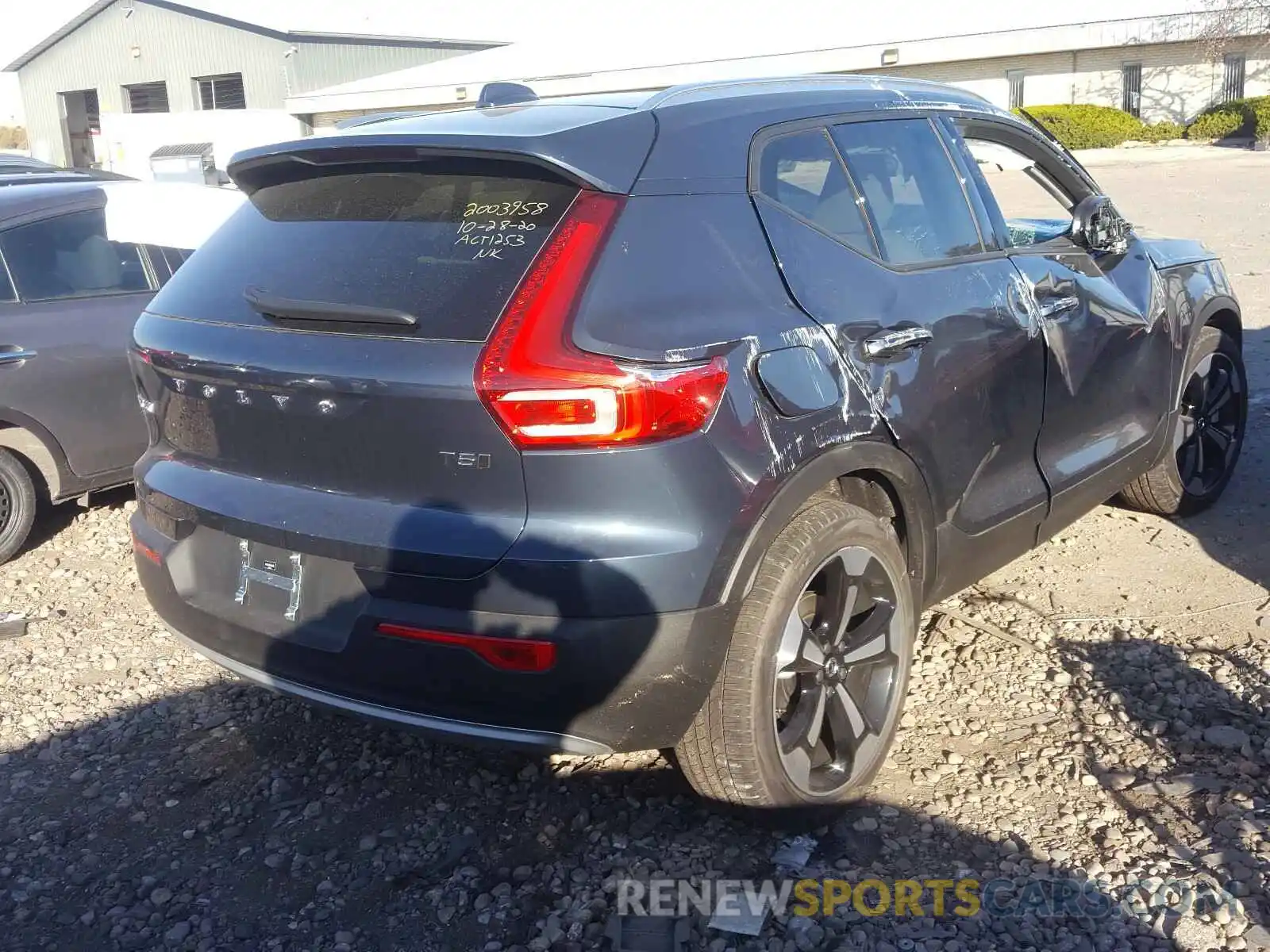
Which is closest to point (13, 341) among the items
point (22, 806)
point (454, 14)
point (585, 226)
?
point (22, 806)

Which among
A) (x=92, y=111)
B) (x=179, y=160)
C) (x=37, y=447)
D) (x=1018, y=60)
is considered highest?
(x=92, y=111)

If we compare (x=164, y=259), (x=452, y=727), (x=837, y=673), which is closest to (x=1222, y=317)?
(x=837, y=673)

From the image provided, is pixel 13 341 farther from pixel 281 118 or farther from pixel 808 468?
pixel 281 118

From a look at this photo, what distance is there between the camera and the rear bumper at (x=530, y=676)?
2668 mm

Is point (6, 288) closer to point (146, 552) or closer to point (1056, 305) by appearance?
point (146, 552)

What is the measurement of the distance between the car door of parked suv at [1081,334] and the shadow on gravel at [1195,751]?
54cm

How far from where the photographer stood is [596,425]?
8.52 feet

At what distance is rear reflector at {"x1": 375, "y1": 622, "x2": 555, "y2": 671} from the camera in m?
2.65

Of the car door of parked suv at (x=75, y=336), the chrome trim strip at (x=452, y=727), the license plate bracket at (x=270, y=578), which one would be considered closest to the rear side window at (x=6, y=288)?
the car door of parked suv at (x=75, y=336)

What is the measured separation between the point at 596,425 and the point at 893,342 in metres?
1.01

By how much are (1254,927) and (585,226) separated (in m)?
2.17

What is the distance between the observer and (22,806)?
11.5 feet

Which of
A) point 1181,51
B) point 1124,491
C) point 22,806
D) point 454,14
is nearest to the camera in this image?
point 22,806

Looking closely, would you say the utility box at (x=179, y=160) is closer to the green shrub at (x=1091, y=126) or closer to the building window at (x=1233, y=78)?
the green shrub at (x=1091, y=126)
